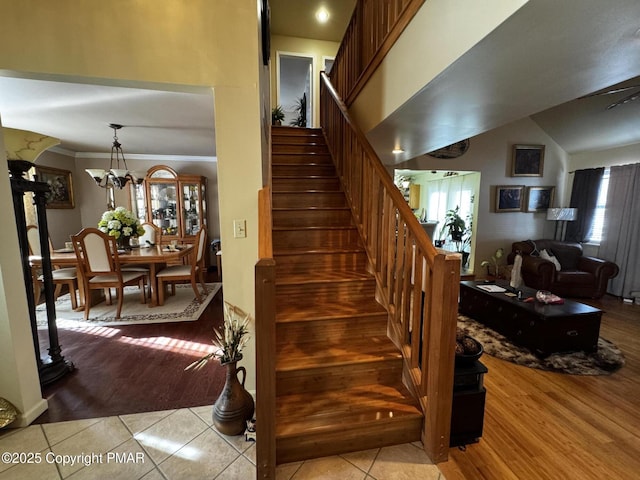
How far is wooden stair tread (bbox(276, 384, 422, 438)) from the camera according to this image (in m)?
1.48

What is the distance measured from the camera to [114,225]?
3.55 meters

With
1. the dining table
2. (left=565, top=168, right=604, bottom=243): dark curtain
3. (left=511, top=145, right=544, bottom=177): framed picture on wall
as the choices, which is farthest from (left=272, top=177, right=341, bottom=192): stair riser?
(left=565, top=168, right=604, bottom=243): dark curtain

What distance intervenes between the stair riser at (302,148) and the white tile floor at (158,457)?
307 cm

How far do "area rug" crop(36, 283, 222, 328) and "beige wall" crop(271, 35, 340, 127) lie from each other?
384cm

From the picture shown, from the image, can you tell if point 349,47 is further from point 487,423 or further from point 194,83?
point 487,423

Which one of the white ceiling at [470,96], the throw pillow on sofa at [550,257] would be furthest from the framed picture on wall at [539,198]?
the throw pillow on sofa at [550,257]

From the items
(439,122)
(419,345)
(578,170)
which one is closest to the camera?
(419,345)

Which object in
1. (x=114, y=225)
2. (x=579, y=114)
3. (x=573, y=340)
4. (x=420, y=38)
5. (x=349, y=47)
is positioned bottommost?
(x=573, y=340)

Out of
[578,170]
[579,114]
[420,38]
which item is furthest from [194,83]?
[578,170]

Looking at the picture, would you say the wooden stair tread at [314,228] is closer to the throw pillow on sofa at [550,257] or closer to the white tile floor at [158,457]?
the white tile floor at [158,457]

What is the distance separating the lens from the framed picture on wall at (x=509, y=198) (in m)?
5.36

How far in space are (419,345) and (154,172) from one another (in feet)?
18.4

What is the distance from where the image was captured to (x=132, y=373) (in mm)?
2268

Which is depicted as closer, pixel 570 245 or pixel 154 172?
pixel 570 245
